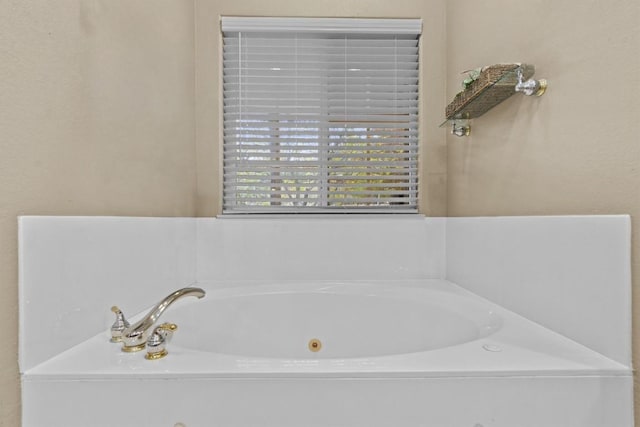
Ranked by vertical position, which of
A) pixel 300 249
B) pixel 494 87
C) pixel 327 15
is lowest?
pixel 300 249

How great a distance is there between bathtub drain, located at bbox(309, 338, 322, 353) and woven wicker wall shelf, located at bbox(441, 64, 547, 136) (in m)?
1.22

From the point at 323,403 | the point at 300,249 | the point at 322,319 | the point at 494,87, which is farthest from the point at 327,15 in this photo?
the point at 323,403

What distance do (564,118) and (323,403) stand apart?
1006 mm

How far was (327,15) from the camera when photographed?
5.80ft

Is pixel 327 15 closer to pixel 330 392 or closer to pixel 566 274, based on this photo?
pixel 566 274

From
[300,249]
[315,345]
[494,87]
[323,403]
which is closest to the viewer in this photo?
[323,403]

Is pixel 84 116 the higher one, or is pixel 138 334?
pixel 84 116

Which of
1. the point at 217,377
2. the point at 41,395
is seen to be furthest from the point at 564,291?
the point at 41,395

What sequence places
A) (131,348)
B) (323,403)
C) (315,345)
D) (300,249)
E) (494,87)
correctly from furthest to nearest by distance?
(300,249)
(315,345)
(494,87)
(131,348)
(323,403)

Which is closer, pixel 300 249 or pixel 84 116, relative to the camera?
pixel 84 116

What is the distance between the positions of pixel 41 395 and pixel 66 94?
2.45 ft

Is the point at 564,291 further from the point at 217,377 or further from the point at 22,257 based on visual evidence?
the point at 22,257

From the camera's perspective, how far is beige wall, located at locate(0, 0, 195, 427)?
71 cm

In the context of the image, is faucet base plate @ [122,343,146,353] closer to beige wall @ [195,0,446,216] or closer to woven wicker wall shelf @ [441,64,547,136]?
beige wall @ [195,0,446,216]
